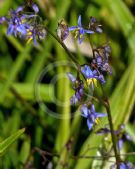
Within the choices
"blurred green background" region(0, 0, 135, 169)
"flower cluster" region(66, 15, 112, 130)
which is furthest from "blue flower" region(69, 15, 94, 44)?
"blurred green background" region(0, 0, 135, 169)

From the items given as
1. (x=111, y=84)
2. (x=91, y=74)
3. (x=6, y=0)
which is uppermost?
(x=91, y=74)

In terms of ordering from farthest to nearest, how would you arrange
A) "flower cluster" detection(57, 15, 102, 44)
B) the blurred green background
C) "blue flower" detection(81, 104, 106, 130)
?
the blurred green background < "blue flower" detection(81, 104, 106, 130) < "flower cluster" detection(57, 15, 102, 44)

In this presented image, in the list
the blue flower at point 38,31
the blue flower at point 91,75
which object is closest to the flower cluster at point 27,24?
the blue flower at point 38,31

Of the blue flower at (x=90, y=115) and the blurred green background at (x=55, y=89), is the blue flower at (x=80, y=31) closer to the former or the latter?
the blue flower at (x=90, y=115)

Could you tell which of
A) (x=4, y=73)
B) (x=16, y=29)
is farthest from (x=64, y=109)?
(x=16, y=29)

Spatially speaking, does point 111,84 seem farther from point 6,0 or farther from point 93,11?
point 6,0

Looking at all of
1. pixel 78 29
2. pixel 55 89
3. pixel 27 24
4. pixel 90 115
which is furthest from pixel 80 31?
pixel 55 89

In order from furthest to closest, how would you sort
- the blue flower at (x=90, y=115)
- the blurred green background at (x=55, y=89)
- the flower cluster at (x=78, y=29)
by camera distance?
the blurred green background at (x=55, y=89)
the blue flower at (x=90, y=115)
the flower cluster at (x=78, y=29)

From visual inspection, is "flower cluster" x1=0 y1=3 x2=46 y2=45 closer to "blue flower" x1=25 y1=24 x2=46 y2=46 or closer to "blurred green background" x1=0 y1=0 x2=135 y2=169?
"blue flower" x1=25 y1=24 x2=46 y2=46
